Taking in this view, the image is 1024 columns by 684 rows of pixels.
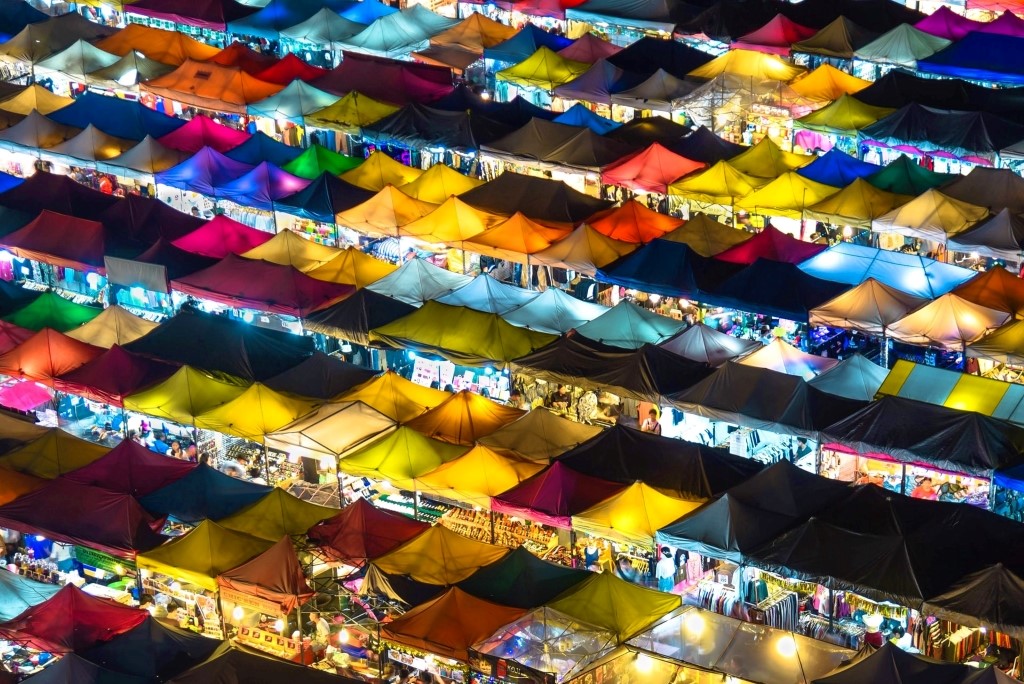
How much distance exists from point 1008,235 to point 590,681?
12243 mm

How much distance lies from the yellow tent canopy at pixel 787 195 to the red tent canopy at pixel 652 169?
4.87ft

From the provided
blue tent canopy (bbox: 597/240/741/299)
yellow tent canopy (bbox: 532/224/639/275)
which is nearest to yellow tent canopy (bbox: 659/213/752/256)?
blue tent canopy (bbox: 597/240/741/299)

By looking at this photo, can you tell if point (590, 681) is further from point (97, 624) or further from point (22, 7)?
point (22, 7)

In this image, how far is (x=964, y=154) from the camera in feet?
101

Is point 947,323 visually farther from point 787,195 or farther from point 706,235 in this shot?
point 787,195

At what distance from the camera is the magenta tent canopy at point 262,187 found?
30391 millimetres

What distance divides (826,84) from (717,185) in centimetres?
492

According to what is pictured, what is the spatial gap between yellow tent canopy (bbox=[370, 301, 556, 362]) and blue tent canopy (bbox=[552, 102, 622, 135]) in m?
7.77

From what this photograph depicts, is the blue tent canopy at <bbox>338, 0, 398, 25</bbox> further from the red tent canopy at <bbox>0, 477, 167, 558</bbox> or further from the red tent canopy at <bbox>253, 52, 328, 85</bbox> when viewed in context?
the red tent canopy at <bbox>0, 477, 167, 558</bbox>

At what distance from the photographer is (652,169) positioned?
30.4 meters

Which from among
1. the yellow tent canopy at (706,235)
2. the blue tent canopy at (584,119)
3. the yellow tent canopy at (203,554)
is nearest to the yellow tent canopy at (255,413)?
the yellow tent canopy at (203,554)

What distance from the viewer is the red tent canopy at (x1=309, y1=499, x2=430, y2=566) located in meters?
20.9

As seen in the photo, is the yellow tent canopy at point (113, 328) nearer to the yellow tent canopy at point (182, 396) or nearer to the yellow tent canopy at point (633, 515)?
the yellow tent canopy at point (182, 396)

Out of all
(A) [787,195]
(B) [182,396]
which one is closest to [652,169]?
(A) [787,195]
